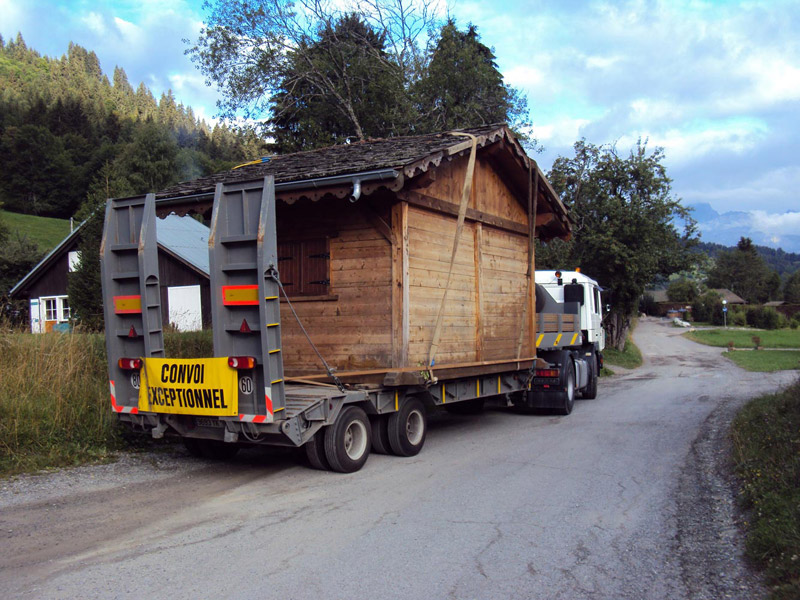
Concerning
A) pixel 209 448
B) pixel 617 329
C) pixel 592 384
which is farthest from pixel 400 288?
pixel 617 329

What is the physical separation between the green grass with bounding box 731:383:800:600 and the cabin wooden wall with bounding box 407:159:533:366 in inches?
156

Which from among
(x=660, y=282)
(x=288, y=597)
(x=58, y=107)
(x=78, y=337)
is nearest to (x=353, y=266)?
(x=78, y=337)

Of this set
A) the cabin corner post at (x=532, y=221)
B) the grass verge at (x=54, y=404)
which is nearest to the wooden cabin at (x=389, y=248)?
the cabin corner post at (x=532, y=221)

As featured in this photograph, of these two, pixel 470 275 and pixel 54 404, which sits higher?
pixel 470 275

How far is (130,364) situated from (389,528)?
372 cm

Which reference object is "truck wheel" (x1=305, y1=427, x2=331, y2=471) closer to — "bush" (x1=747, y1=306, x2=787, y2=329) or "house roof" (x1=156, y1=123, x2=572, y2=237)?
"house roof" (x1=156, y1=123, x2=572, y2=237)

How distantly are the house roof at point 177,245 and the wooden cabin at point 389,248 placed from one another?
22342 millimetres

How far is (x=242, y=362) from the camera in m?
6.63

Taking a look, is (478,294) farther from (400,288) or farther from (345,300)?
(345,300)

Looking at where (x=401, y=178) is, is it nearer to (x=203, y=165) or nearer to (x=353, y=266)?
(x=353, y=266)

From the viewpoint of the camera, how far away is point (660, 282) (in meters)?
33.4

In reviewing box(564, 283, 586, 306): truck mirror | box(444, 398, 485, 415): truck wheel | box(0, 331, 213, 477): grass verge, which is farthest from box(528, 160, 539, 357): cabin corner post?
box(0, 331, 213, 477): grass verge

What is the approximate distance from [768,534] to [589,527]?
1.41m

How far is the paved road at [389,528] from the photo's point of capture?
4383mm
